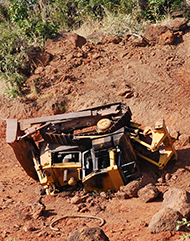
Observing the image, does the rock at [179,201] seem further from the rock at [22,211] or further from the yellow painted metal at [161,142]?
the rock at [22,211]

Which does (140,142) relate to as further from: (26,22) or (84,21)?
(84,21)

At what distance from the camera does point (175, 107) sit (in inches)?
442

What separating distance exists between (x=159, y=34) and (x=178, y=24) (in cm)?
95

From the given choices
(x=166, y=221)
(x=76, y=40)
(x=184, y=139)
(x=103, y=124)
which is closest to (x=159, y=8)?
(x=76, y=40)

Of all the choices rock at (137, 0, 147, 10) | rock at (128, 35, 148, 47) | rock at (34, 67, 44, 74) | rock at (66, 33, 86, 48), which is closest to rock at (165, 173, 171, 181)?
rock at (128, 35, 148, 47)

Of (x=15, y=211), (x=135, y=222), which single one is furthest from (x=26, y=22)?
(x=135, y=222)

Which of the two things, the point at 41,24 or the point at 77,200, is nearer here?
the point at 77,200

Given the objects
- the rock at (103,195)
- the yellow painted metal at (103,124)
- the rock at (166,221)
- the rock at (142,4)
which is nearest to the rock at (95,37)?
the rock at (142,4)

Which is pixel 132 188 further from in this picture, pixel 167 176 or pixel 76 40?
A: pixel 76 40

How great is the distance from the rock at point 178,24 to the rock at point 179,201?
32.0ft

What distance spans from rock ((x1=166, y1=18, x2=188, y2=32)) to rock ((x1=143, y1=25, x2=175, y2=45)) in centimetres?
44

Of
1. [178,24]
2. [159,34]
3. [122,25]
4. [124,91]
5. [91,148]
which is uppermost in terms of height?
[122,25]

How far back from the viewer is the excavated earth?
6.57m

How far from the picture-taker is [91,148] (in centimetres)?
804
